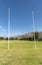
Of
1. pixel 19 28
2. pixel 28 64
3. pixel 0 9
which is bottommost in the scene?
pixel 28 64

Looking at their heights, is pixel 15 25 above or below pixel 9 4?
below

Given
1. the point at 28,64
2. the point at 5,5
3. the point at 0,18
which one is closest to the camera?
the point at 28,64

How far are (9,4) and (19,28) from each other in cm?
441

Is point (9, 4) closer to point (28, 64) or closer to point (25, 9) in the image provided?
point (25, 9)

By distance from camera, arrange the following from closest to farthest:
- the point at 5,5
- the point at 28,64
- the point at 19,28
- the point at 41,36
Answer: the point at 28,64, the point at 5,5, the point at 19,28, the point at 41,36

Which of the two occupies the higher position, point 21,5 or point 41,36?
point 21,5

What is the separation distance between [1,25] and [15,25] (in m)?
2.28

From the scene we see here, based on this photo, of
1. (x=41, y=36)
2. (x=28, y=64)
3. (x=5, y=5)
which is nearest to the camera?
(x=28, y=64)

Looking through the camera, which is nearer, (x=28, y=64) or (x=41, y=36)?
(x=28, y=64)

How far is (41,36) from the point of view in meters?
21.8

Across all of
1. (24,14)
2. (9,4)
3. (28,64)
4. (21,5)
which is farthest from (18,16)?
(28,64)

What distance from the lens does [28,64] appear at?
10.1ft

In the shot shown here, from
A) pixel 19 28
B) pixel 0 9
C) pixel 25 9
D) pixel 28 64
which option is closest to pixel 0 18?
pixel 0 9

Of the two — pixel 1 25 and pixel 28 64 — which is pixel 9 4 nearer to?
pixel 1 25
